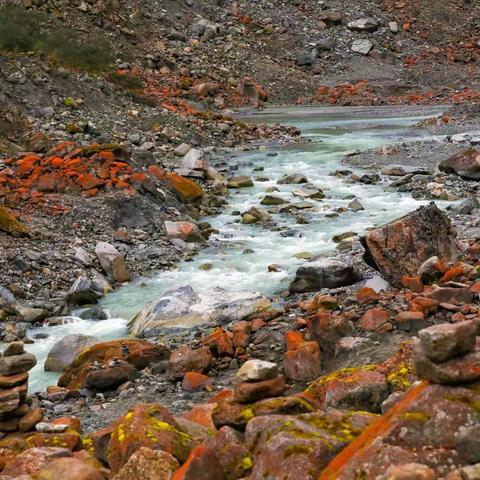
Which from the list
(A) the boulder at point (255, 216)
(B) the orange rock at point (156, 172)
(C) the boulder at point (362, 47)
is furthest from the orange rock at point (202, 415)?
(C) the boulder at point (362, 47)

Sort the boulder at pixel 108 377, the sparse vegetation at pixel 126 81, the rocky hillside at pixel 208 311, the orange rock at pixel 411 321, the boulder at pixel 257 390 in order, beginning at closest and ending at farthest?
the rocky hillside at pixel 208 311 < the boulder at pixel 257 390 < the orange rock at pixel 411 321 < the boulder at pixel 108 377 < the sparse vegetation at pixel 126 81

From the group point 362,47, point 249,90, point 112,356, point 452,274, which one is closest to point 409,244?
point 452,274

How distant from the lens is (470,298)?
10562 mm

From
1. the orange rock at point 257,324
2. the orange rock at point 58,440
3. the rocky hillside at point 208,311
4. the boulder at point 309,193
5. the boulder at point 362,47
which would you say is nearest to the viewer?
the rocky hillside at point 208,311

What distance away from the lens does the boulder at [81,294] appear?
15320 millimetres

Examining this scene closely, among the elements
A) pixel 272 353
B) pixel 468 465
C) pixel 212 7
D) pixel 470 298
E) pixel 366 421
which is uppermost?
pixel 212 7

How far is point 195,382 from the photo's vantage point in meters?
10.4

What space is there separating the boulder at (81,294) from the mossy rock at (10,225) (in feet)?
9.91

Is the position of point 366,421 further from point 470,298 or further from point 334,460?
point 470,298

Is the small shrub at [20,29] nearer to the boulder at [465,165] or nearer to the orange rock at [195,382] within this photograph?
the boulder at [465,165]

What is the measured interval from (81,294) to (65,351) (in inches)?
125

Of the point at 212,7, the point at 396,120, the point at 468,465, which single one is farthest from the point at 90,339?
the point at 212,7

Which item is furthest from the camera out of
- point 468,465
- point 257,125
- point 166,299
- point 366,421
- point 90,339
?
point 257,125

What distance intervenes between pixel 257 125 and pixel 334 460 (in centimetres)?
3729
